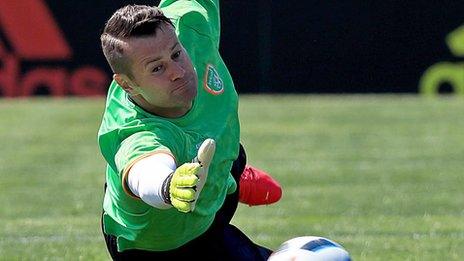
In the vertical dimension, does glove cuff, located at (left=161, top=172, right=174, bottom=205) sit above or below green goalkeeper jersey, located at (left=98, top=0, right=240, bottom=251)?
above

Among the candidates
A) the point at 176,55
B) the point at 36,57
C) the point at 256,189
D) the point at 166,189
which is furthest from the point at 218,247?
the point at 36,57

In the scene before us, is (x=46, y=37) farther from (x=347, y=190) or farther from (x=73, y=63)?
(x=347, y=190)

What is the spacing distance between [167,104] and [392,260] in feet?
8.78

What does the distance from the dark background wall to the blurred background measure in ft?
0.06

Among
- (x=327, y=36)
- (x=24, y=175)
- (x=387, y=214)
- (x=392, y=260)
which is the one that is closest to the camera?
(x=392, y=260)

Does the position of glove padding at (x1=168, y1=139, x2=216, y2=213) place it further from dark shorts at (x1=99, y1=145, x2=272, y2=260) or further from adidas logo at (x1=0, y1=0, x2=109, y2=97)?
adidas logo at (x1=0, y1=0, x2=109, y2=97)

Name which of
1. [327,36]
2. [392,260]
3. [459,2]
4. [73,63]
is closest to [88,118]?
[73,63]

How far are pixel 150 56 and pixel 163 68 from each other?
6 cm

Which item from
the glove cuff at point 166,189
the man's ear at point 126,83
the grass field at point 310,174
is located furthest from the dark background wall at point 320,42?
the glove cuff at point 166,189

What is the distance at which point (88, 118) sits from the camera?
15.3m

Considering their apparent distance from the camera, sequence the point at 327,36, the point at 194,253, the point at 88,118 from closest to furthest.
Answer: the point at 194,253 → the point at 88,118 → the point at 327,36

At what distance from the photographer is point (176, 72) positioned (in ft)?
14.3

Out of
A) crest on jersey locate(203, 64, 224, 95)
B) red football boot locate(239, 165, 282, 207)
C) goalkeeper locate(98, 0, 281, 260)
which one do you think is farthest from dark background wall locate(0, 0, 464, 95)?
crest on jersey locate(203, 64, 224, 95)

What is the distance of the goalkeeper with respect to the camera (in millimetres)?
4148
